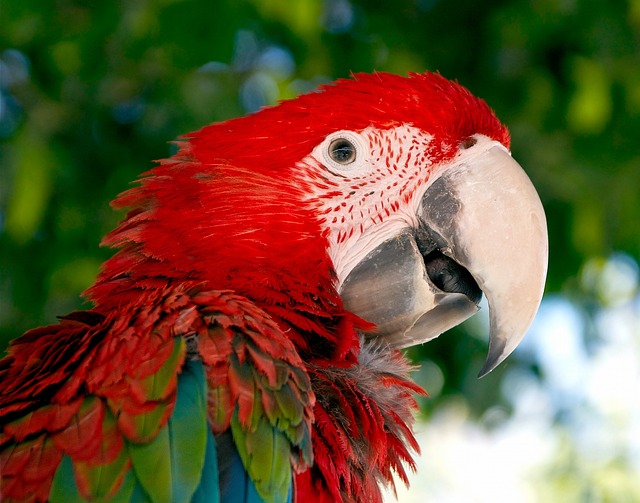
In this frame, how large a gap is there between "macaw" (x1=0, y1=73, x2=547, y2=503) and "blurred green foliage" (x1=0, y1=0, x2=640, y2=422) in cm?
81

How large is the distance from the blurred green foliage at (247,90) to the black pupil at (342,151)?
0.79 m

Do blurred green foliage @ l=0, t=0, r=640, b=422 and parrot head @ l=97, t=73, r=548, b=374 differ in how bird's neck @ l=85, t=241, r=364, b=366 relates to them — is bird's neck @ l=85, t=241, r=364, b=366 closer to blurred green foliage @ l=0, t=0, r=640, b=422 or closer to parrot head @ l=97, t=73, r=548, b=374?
parrot head @ l=97, t=73, r=548, b=374

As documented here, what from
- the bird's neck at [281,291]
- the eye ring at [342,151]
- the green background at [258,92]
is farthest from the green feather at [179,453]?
the green background at [258,92]

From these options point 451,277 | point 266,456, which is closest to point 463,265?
point 451,277

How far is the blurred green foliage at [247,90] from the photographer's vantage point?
2.12 meters

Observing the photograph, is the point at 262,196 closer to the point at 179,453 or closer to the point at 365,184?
the point at 365,184

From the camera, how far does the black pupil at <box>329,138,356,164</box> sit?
1.27 metres

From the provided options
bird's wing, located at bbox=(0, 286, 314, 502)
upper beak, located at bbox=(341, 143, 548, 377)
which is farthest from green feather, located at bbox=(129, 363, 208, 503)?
upper beak, located at bbox=(341, 143, 548, 377)

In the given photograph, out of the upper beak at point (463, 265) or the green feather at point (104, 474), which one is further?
the upper beak at point (463, 265)

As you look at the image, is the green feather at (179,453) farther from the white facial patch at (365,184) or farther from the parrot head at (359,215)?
the white facial patch at (365,184)

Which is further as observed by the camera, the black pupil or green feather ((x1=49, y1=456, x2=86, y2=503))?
the black pupil

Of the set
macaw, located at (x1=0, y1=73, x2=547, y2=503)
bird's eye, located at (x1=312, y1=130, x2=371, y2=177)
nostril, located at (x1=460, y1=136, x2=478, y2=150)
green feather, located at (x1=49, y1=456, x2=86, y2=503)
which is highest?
nostril, located at (x1=460, y1=136, x2=478, y2=150)

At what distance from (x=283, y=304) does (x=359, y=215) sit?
0.65 ft

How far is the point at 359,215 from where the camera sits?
1265 mm
